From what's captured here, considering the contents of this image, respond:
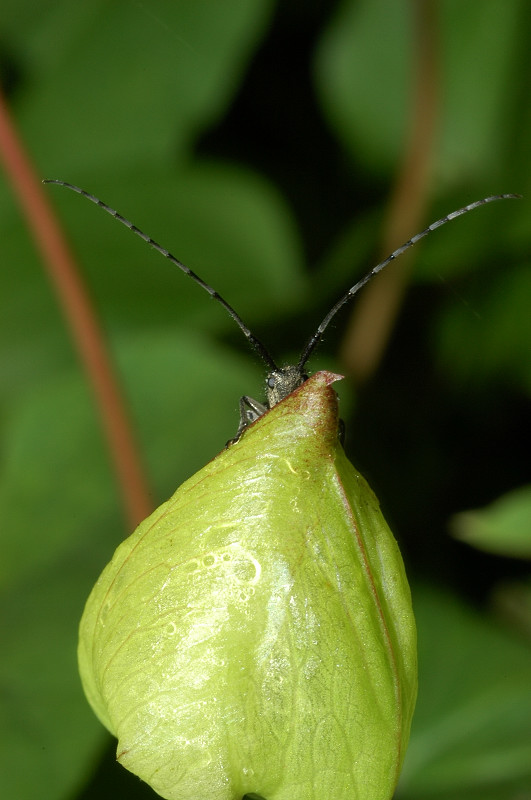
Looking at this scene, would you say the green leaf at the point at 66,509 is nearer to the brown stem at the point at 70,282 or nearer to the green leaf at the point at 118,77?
the brown stem at the point at 70,282

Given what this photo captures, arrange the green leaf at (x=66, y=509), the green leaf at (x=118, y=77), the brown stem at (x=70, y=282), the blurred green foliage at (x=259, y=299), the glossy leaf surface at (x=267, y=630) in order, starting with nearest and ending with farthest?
1. the glossy leaf surface at (x=267, y=630)
2. the green leaf at (x=66, y=509)
3. the brown stem at (x=70, y=282)
4. the blurred green foliage at (x=259, y=299)
5. the green leaf at (x=118, y=77)

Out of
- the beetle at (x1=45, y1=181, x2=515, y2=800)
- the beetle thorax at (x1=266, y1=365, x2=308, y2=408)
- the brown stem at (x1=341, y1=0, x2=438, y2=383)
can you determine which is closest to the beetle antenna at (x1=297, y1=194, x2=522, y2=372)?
the beetle thorax at (x1=266, y1=365, x2=308, y2=408)

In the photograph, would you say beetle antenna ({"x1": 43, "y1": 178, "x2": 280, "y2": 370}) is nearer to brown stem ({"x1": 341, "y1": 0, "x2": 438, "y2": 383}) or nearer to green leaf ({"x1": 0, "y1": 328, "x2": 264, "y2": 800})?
green leaf ({"x1": 0, "y1": 328, "x2": 264, "y2": 800})

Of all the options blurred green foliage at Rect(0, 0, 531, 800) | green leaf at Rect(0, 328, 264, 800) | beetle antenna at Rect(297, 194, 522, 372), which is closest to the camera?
beetle antenna at Rect(297, 194, 522, 372)

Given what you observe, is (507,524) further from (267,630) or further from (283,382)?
(267,630)

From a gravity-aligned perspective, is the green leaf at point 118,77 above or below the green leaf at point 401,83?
above

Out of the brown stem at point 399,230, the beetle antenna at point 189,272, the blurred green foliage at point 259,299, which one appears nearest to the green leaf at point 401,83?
the blurred green foliage at point 259,299
